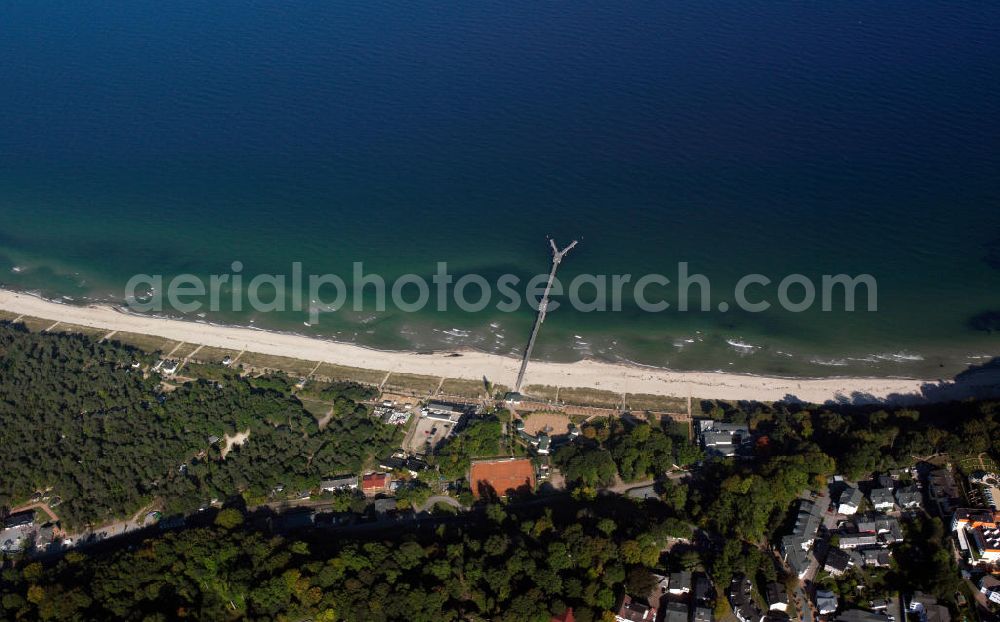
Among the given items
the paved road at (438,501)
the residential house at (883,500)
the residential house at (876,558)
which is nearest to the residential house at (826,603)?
the residential house at (876,558)

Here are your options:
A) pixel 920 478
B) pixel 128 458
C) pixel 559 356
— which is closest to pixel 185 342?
pixel 128 458

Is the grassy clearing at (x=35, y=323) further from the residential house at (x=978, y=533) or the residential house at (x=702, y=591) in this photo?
the residential house at (x=978, y=533)

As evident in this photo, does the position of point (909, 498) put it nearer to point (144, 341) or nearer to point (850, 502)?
point (850, 502)

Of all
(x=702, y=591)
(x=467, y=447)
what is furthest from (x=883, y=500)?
(x=467, y=447)

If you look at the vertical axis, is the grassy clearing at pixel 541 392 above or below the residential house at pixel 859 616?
above

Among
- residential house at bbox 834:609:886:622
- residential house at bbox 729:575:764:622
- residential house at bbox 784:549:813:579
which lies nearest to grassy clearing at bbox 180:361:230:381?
residential house at bbox 729:575:764:622

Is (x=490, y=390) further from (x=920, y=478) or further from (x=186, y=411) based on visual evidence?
(x=920, y=478)
